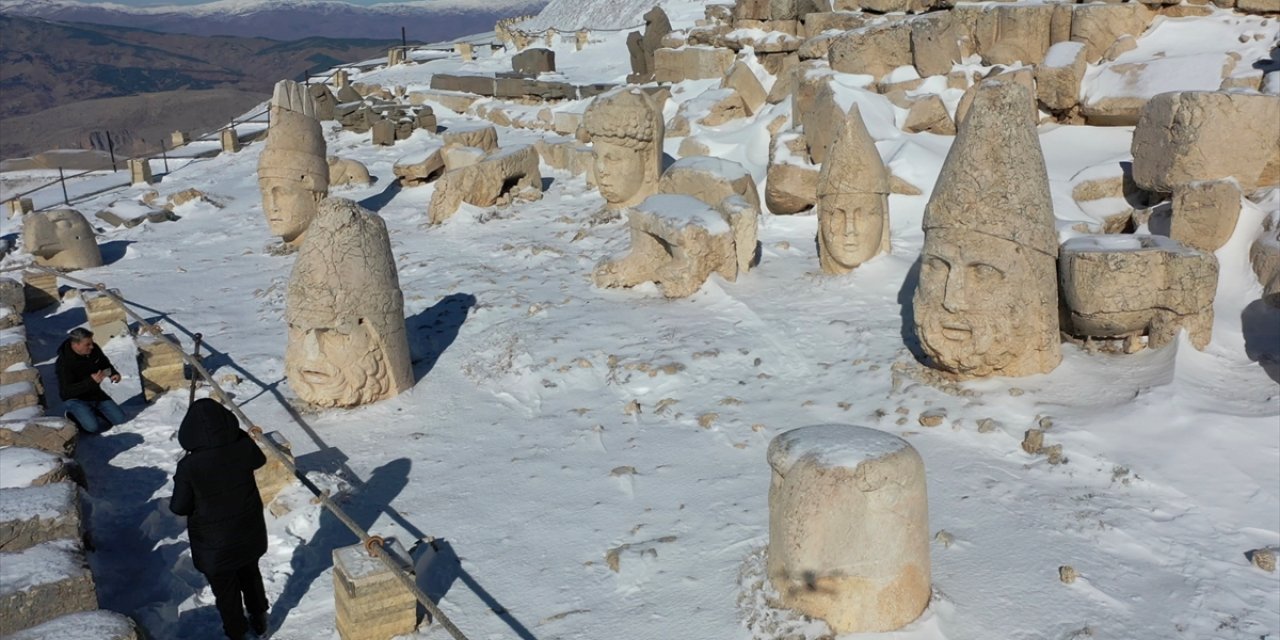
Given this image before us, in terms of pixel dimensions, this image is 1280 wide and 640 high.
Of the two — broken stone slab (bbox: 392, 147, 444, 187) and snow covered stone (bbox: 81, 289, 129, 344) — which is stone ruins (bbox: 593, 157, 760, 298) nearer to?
snow covered stone (bbox: 81, 289, 129, 344)

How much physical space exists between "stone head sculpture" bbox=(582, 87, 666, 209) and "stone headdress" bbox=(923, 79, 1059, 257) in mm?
6037

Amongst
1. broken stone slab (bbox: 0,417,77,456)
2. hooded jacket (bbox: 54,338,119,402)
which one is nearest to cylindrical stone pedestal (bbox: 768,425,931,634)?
broken stone slab (bbox: 0,417,77,456)

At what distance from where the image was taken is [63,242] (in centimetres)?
1382

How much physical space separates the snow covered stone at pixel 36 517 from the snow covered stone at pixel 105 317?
15.4ft

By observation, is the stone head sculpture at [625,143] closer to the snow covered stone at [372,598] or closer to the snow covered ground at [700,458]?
the snow covered ground at [700,458]

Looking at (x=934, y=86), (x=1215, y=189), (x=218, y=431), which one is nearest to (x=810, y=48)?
(x=934, y=86)

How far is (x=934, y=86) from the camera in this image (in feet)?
47.3

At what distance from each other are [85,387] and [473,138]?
9.83 meters

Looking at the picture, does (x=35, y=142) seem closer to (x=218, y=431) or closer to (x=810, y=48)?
(x=810, y=48)

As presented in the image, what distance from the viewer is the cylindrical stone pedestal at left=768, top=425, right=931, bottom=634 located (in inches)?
177

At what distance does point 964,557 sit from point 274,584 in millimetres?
3995

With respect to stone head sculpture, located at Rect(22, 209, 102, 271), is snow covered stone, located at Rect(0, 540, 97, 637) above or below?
below

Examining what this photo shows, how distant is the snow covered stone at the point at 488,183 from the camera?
45.6ft

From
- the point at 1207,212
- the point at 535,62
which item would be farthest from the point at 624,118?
the point at 535,62
